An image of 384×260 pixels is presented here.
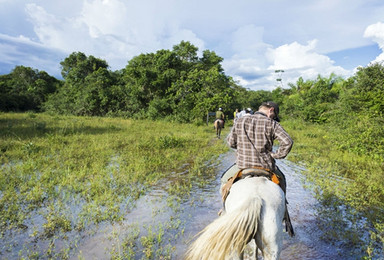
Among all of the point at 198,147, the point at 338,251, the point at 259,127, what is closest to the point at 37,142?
the point at 198,147

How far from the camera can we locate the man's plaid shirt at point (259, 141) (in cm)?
301

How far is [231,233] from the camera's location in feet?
7.09

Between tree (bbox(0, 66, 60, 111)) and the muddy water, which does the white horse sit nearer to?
the muddy water

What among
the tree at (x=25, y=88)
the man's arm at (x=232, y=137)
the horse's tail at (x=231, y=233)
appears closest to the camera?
the horse's tail at (x=231, y=233)

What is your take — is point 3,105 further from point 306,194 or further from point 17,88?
point 306,194

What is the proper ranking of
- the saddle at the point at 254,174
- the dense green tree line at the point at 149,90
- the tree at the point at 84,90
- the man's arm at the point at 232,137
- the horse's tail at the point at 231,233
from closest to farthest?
the horse's tail at the point at 231,233, the saddle at the point at 254,174, the man's arm at the point at 232,137, the dense green tree line at the point at 149,90, the tree at the point at 84,90

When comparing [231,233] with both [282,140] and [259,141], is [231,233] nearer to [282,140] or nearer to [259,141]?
[259,141]

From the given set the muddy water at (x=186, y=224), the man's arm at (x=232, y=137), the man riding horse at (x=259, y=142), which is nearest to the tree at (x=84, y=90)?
the muddy water at (x=186, y=224)

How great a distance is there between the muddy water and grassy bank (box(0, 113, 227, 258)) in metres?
0.28

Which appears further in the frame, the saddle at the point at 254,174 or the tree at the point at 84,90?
the tree at the point at 84,90

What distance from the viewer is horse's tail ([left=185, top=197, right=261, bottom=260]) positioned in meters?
2.16

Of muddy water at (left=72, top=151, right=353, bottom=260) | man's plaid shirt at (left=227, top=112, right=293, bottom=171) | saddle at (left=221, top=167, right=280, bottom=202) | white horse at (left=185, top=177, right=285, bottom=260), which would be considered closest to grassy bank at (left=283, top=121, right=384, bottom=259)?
muddy water at (left=72, top=151, right=353, bottom=260)

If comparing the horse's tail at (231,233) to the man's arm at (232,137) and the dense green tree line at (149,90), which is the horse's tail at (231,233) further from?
the dense green tree line at (149,90)

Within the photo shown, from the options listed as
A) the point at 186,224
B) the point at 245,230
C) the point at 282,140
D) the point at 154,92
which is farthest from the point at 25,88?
the point at 245,230
